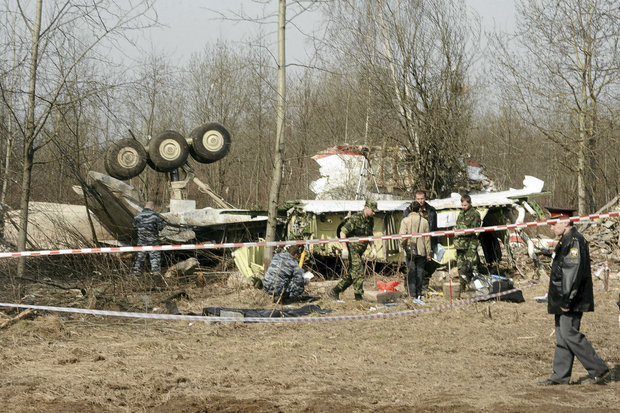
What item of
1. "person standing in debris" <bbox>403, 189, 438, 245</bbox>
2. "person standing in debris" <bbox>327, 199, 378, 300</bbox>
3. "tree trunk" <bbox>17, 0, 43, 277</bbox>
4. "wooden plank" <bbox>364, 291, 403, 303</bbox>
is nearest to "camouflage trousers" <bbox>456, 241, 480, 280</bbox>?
"person standing in debris" <bbox>403, 189, 438, 245</bbox>

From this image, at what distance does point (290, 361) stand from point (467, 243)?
541 cm

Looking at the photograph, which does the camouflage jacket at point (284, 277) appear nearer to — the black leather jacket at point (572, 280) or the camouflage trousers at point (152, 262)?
the camouflage trousers at point (152, 262)

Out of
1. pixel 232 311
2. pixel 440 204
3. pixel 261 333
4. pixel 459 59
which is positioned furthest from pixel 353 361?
pixel 459 59

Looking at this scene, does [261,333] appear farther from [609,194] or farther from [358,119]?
[609,194]

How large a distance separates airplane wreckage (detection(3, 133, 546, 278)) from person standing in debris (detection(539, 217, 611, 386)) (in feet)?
20.7

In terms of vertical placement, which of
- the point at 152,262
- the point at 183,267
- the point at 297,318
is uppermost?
the point at 152,262

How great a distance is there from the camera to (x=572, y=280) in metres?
5.95

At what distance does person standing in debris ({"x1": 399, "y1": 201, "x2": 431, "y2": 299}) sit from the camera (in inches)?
436

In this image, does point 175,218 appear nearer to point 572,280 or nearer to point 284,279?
point 284,279

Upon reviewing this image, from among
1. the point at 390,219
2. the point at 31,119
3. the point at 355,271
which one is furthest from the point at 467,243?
the point at 31,119

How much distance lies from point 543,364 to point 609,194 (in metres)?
21.9

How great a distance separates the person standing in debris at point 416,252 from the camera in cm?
1109

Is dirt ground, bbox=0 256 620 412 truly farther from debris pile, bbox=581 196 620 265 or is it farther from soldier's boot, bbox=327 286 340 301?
debris pile, bbox=581 196 620 265

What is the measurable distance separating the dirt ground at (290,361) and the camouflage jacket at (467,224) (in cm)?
149
